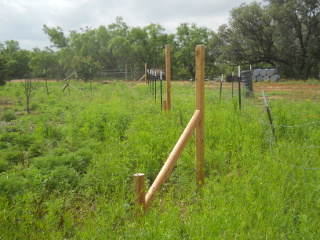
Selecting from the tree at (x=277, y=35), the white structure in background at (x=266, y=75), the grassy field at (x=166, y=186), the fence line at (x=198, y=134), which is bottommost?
the grassy field at (x=166, y=186)

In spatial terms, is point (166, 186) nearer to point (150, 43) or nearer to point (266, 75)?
point (266, 75)

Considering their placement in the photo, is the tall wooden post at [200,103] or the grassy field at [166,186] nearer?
the grassy field at [166,186]

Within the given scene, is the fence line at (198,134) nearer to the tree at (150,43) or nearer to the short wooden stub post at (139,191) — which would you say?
the short wooden stub post at (139,191)

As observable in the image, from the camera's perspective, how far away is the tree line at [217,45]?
25.5 meters

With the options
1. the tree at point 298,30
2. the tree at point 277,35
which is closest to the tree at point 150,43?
the tree at point 277,35

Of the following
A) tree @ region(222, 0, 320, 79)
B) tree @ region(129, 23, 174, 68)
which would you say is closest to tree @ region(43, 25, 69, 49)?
tree @ region(129, 23, 174, 68)

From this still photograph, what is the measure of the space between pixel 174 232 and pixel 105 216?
85 centimetres

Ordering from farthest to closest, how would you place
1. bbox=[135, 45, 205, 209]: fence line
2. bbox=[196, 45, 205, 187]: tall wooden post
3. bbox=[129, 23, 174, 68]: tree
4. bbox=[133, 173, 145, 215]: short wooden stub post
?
bbox=[129, 23, 174, 68]: tree < bbox=[196, 45, 205, 187]: tall wooden post < bbox=[135, 45, 205, 209]: fence line < bbox=[133, 173, 145, 215]: short wooden stub post

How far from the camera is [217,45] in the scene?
32.8 metres

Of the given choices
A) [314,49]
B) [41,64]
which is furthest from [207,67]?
[41,64]

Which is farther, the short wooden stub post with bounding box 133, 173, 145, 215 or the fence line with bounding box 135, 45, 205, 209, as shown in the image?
the fence line with bounding box 135, 45, 205, 209

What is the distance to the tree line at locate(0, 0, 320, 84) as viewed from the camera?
25.5 metres

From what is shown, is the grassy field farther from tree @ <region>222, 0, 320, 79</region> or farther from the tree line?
tree @ <region>222, 0, 320, 79</region>

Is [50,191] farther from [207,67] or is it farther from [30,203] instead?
[207,67]
